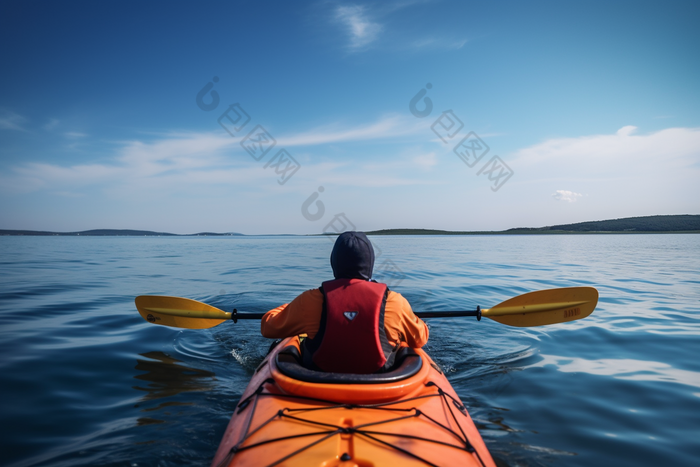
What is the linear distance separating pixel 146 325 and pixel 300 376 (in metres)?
5.79

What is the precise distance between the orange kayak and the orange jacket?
0.25 m

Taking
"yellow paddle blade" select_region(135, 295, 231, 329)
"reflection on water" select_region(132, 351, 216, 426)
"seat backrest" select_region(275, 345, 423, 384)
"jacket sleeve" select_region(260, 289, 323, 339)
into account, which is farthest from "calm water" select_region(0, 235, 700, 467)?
"jacket sleeve" select_region(260, 289, 323, 339)

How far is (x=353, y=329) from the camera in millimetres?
2812

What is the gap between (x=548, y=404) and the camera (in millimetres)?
4066

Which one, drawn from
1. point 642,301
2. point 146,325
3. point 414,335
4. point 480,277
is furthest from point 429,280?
point 414,335

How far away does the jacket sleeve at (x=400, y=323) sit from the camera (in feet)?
9.77

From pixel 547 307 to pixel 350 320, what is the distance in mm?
4159

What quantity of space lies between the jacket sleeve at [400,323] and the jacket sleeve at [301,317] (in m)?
0.56

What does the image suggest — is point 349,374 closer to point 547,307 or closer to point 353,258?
point 353,258

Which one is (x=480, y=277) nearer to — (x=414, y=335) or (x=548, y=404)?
(x=548, y=404)

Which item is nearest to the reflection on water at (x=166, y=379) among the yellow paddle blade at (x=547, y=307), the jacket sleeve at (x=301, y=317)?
the jacket sleeve at (x=301, y=317)

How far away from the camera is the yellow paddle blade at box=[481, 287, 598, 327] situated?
5559mm

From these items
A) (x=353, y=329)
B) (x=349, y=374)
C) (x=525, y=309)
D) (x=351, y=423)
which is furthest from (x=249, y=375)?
(x=525, y=309)

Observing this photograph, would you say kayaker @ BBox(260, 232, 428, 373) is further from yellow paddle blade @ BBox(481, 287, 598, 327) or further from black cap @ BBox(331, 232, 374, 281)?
yellow paddle blade @ BBox(481, 287, 598, 327)
